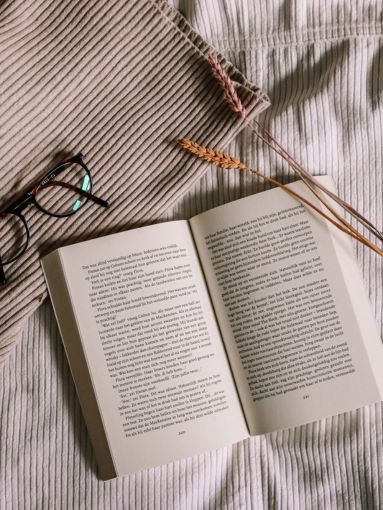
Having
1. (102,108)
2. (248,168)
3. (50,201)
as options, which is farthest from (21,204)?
(248,168)

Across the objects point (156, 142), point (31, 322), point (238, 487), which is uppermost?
point (156, 142)

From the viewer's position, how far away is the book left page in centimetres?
70

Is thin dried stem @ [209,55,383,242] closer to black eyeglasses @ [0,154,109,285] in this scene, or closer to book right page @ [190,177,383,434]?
book right page @ [190,177,383,434]

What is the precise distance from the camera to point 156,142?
0.73 metres

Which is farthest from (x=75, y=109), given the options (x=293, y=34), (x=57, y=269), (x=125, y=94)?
(x=293, y=34)

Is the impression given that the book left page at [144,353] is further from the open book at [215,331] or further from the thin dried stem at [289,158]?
the thin dried stem at [289,158]

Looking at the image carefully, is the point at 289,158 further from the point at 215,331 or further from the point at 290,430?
the point at 290,430

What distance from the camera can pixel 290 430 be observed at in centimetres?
75

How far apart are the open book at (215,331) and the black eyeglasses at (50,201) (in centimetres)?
5

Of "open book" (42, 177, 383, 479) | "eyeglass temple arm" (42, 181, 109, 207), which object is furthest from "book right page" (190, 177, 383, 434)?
"eyeglass temple arm" (42, 181, 109, 207)

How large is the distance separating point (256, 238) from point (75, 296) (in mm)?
239

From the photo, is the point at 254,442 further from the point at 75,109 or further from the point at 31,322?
the point at 75,109

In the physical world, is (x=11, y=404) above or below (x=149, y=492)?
above

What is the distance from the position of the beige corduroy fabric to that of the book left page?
0.14 feet
